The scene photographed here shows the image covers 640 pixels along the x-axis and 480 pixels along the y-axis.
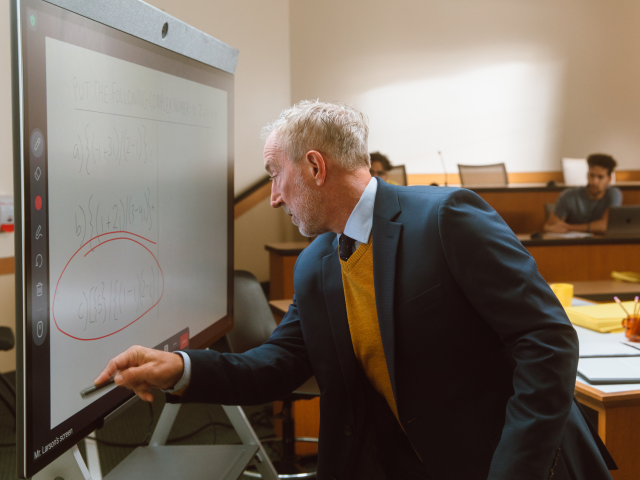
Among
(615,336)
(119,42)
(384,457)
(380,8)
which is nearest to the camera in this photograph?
(119,42)

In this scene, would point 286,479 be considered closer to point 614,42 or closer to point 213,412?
point 213,412

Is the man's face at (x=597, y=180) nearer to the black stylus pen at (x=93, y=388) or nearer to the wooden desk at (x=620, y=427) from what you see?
the wooden desk at (x=620, y=427)

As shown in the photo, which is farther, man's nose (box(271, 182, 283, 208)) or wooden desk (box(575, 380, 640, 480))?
wooden desk (box(575, 380, 640, 480))

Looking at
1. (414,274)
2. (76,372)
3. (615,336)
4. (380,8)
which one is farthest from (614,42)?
(76,372)

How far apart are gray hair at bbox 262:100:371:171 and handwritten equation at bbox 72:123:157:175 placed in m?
0.28

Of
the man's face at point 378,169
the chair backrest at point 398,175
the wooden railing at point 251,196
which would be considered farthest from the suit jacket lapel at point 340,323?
the chair backrest at point 398,175

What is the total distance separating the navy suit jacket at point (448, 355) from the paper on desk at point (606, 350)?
479 mm

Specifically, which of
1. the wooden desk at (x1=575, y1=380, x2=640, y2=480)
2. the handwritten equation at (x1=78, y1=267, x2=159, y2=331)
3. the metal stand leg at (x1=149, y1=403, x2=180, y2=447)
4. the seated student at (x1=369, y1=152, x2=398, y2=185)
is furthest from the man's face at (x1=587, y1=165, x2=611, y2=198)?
the handwritten equation at (x1=78, y1=267, x2=159, y2=331)

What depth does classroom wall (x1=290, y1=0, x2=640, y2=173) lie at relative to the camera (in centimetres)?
715

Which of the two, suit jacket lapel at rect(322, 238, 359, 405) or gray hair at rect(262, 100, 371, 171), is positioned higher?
Answer: gray hair at rect(262, 100, 371, 171)

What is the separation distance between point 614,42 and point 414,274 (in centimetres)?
826

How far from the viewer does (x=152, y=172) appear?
113 cm

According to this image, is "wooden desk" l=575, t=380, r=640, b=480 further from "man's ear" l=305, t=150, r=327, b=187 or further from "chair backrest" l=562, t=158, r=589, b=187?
"chair backrest" l=562, t=158, r=589, b=187

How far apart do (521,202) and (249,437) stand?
3869 millimetres
